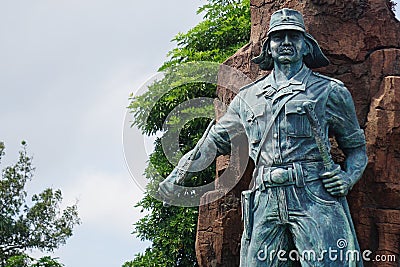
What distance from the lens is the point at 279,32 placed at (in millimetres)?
6332

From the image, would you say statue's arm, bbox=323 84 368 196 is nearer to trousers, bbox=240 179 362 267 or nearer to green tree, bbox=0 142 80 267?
trousers, bbox=240 179 362 267

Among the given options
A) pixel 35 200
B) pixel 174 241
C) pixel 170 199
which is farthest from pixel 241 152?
pixel 35 200

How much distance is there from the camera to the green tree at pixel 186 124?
10258 millimetres

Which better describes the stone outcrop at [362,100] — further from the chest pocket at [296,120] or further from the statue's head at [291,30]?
the chest pocket at [296,120]

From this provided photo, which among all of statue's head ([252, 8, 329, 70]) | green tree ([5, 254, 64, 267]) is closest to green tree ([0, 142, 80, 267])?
green tree ([5, 254, 64, 267])

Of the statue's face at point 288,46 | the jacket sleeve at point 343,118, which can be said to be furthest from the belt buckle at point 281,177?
the statue's face at point 288,46

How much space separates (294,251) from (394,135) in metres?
1.54

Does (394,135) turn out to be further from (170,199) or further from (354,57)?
(170,199)

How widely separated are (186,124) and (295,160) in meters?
4.20

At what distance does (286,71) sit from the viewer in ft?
20.8

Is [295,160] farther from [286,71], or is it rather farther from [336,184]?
[286,71]

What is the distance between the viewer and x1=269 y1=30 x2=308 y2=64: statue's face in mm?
6301

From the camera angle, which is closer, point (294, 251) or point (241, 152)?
point (294, 251)

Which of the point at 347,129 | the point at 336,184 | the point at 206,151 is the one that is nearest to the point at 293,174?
the point at 336,184
